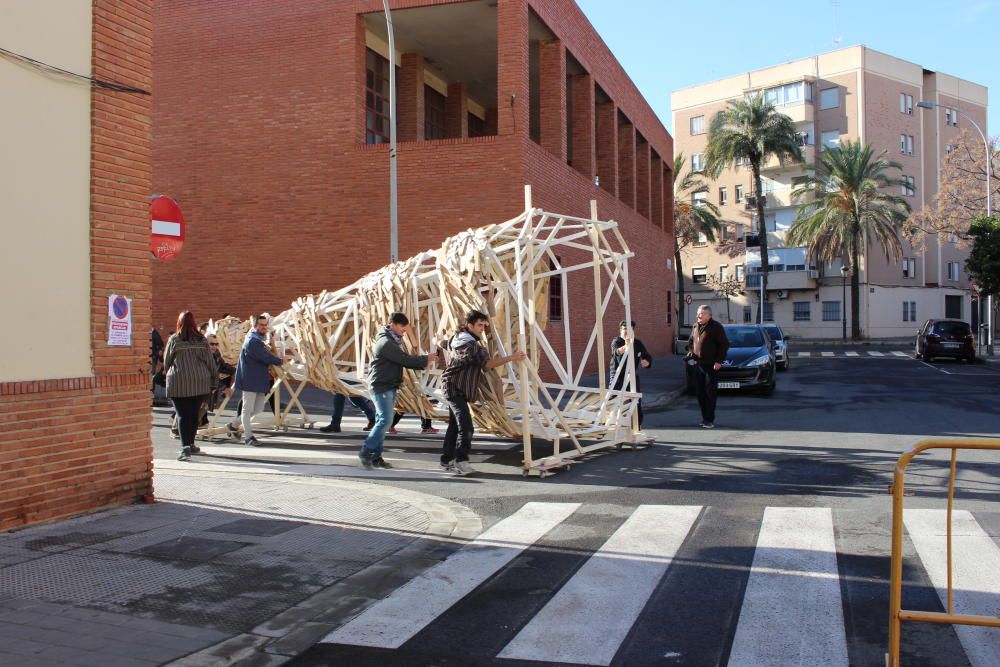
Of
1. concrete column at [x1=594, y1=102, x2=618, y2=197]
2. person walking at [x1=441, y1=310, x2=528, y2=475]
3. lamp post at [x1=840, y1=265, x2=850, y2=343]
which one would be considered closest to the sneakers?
→ person walking at [x1=441, y1=310, x2=528, y2=475]

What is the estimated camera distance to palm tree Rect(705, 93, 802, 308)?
154 feet

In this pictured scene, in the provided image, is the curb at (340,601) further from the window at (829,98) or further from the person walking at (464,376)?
the window at (829,98)

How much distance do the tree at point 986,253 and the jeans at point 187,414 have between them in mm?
28704

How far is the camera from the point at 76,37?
712 centimetres

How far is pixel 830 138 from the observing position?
2283 inches

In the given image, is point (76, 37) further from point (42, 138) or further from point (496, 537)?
point (496, 537)

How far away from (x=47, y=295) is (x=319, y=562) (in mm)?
3201

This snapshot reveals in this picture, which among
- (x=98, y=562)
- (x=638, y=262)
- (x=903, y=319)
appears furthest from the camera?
(x=903, y=319)

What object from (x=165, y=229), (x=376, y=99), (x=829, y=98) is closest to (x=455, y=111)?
(x=376, y=99)

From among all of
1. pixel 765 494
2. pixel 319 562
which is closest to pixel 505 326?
pixel 765 494

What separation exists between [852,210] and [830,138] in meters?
12.3

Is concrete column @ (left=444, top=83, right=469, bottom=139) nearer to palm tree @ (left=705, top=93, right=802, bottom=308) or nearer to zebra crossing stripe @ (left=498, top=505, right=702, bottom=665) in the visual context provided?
zebra crossing stripe @ (left=498, top=505, right=702, bottom=665)

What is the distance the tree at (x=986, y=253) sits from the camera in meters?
29.8

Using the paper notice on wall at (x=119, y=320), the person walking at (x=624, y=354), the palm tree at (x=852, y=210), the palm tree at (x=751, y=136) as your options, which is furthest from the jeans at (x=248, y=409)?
the palm tree at (x=852, y=210)
